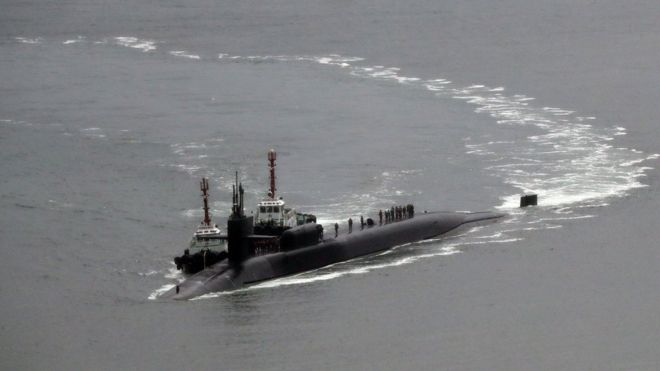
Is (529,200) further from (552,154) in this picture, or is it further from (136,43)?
(136,43)

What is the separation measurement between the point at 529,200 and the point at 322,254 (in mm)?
15702

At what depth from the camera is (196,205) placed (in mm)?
83938

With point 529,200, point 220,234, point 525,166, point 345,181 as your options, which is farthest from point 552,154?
point 220,234

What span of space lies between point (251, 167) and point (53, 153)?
14.1 m

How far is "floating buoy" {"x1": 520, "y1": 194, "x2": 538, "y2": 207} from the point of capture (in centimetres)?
8325

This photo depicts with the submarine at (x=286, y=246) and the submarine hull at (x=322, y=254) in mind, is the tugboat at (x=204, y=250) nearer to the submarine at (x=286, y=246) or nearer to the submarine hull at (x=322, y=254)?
the submarine at (x=286, y=246)

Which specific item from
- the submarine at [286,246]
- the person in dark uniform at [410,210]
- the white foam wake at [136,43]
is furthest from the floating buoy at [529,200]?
the white foam wake at [136,43]

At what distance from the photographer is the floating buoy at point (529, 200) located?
83250 mm

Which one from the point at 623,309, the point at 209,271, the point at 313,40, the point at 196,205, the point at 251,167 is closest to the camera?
the point at 623,309

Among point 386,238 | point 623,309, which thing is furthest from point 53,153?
point 623,309

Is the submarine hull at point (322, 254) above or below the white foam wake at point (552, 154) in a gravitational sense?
below

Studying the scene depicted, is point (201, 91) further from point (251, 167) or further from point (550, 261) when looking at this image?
point (550, 261)

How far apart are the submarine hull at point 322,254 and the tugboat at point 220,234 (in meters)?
0.79

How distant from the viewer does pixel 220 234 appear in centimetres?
7300
